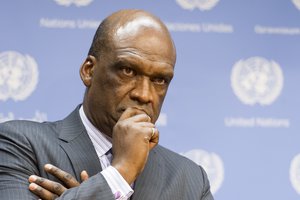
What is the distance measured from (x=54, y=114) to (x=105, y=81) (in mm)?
1613

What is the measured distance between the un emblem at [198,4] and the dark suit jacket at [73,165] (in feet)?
5.63

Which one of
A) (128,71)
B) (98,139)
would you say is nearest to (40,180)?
(98,139)

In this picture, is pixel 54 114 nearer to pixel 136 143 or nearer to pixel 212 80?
pixel 212 80

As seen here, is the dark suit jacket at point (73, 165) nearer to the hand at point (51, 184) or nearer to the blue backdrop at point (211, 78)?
the hand at point (51, 184)

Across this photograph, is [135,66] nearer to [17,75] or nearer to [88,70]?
[88,70]

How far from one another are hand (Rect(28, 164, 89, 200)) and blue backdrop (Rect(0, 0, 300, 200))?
1767 mm

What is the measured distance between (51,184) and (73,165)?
23cm

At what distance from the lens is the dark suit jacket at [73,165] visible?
2510mm

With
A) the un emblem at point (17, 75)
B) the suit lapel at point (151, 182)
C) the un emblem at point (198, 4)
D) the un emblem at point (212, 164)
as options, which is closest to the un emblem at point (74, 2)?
the un emblem at point (17, 75)

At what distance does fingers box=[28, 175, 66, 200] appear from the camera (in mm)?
2463

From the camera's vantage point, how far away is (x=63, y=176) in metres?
2.52

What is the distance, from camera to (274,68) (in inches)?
181

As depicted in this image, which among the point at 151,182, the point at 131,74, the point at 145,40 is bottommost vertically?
the point at 151,182

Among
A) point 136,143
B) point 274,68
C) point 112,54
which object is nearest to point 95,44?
point 112,54
